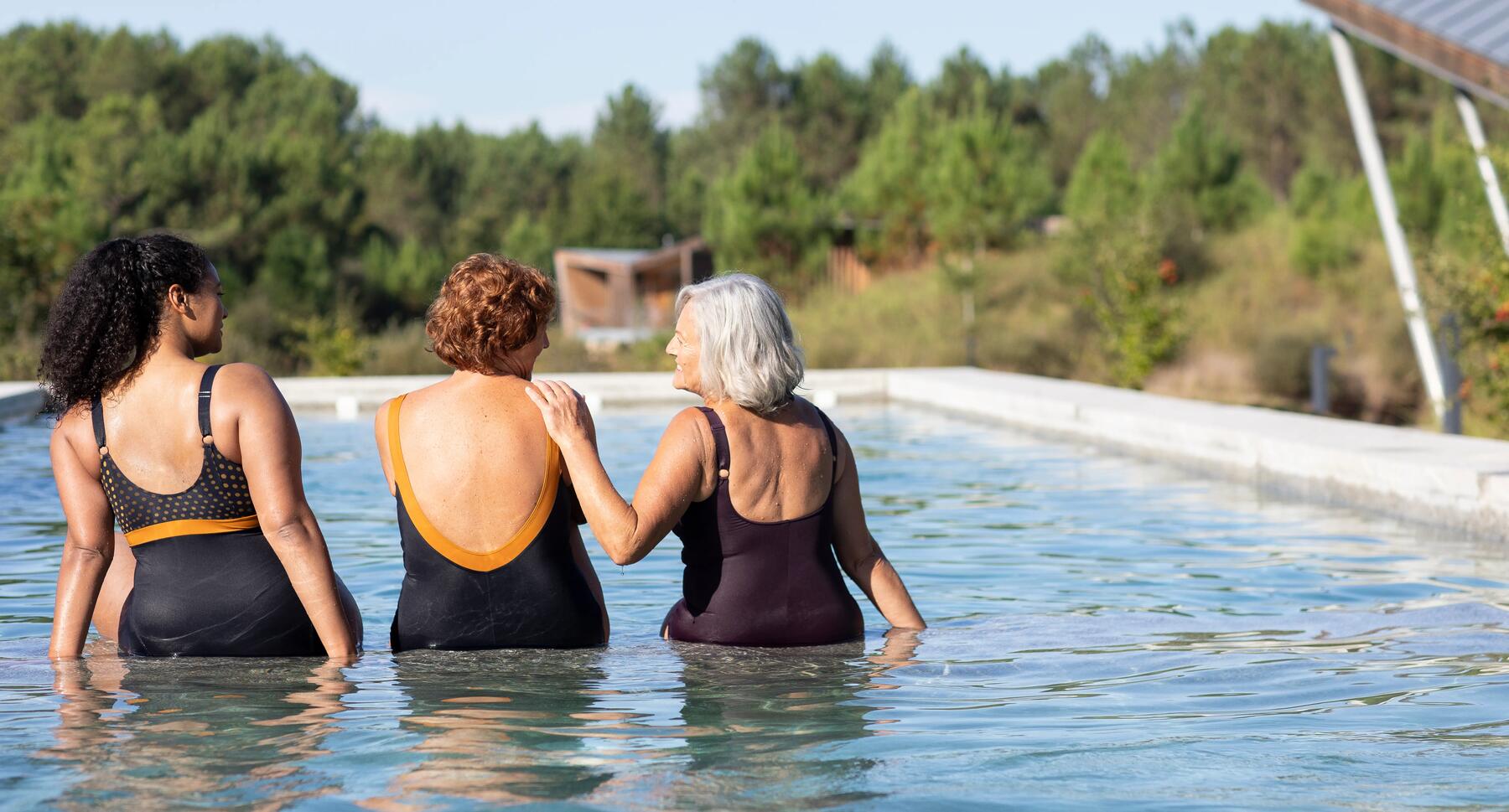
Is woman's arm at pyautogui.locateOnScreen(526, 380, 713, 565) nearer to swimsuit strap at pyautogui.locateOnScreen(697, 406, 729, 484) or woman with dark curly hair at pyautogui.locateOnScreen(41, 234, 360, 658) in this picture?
swimsuit strap at pyautogui.locateOnScreen(697, 406, 729, 484)

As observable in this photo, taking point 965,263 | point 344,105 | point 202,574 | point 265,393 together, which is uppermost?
point 344,105

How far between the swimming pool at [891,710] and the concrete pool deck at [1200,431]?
933 mm

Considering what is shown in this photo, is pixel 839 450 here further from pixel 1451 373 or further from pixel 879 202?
pixel 879 202

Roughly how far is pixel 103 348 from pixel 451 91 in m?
60.2

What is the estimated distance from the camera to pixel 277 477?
412 cm

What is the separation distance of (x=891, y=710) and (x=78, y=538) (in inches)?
85.3

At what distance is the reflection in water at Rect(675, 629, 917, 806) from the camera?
338cm

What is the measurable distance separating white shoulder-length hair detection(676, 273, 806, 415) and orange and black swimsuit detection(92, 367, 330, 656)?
1.25 meters

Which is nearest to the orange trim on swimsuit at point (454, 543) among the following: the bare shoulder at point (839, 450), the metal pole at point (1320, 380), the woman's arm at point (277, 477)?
the woman's arm at point (277, 477)

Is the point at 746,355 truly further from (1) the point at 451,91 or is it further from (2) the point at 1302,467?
(1) the point at 451,91

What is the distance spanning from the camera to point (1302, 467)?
945cm

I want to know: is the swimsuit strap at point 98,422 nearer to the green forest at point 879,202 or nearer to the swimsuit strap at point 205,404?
the swimsuit strap at point 205,404

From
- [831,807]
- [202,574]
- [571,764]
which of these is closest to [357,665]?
[202,574]

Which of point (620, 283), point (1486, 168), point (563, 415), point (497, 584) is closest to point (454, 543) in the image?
point (497, 584)
